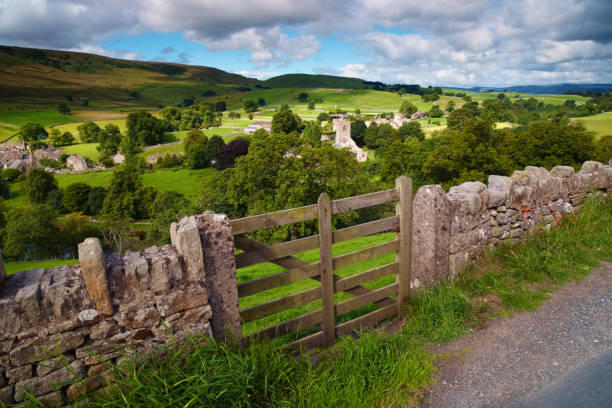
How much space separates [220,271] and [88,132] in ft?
446

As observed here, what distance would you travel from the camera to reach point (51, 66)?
574 feet

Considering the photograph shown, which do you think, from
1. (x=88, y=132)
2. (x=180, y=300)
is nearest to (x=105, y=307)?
(x=180, y=300)

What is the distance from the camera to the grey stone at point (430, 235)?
5418mm

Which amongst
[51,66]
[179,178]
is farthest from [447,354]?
[51,66]

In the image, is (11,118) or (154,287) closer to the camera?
(154,287)

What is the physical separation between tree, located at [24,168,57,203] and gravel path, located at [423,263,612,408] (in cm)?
9161

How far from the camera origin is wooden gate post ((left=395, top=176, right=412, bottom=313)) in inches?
207

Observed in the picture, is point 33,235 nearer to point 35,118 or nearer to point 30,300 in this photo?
point 30,300

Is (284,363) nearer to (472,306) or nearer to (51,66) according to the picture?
(472,306)

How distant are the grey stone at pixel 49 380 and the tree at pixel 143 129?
122324 millimetres

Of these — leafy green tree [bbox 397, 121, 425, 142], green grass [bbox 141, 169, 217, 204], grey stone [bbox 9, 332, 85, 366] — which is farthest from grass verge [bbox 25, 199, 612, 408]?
leafy green tree [bbox 397, 121, 425, 142]

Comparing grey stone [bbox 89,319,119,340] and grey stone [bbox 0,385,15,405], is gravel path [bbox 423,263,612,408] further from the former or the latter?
grey stone [bbox 0,385,15,405]

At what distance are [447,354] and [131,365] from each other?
3613 mm

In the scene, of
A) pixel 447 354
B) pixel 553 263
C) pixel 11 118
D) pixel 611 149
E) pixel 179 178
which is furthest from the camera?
pixel 11 118
